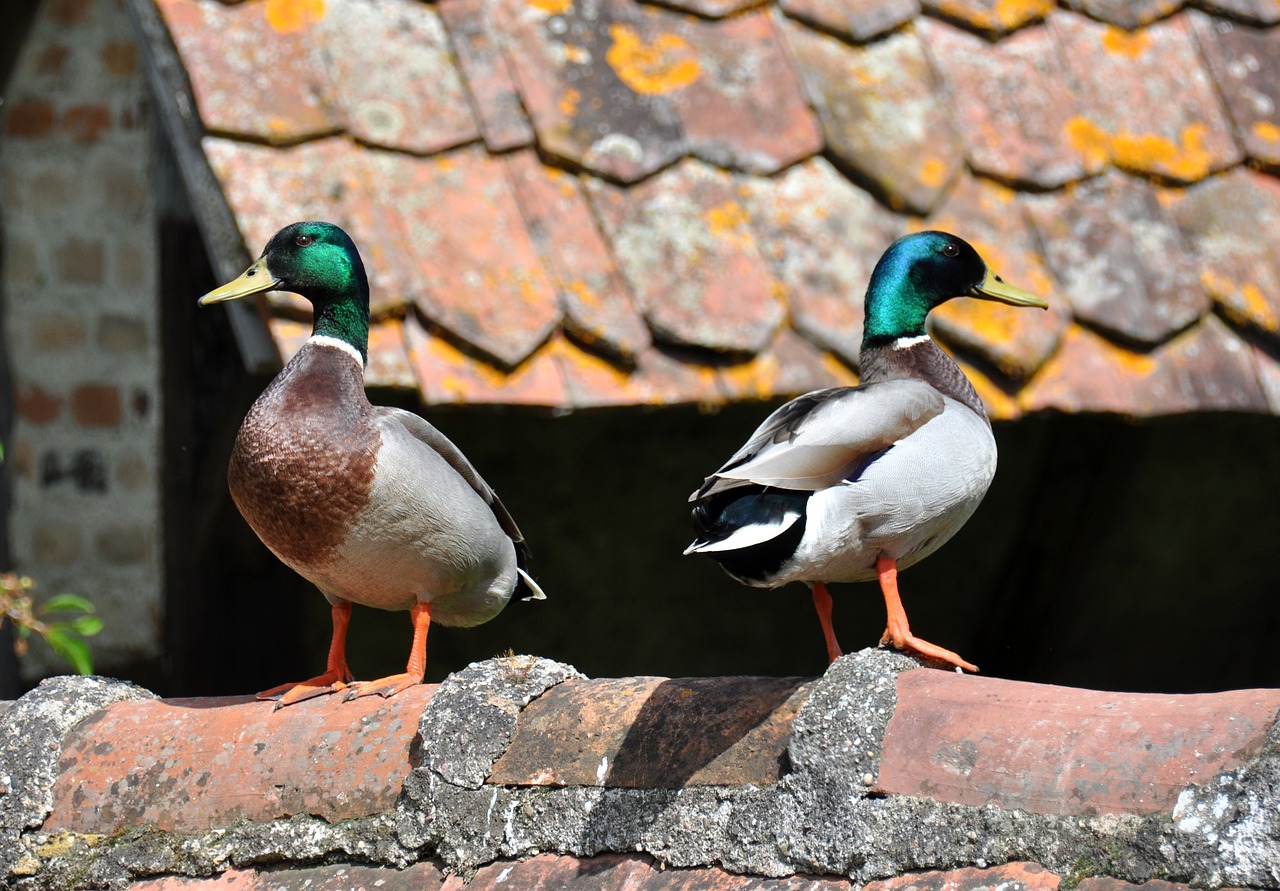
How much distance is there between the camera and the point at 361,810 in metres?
2.08

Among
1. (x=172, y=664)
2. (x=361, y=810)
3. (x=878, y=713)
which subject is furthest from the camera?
(x=172, y=664)

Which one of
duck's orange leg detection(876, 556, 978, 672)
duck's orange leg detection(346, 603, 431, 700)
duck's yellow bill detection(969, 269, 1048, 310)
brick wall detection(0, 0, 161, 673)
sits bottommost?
brick wall detection(0, 0, 161, 673)

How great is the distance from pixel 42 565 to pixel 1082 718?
162 inches

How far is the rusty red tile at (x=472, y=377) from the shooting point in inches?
116

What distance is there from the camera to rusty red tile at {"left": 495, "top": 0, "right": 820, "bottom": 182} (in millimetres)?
3371

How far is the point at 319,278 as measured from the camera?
289 cm

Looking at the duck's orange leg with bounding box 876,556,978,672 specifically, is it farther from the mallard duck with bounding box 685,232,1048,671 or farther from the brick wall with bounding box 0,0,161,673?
the brick wall with bounding box 0,0,161,673

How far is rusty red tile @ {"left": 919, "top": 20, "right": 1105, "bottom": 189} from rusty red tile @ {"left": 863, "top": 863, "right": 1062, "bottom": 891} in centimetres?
222

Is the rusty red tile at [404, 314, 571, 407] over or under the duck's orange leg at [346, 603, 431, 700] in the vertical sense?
over

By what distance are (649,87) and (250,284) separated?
41.9 inches


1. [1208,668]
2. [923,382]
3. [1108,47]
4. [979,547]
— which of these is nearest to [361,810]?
[923,382]

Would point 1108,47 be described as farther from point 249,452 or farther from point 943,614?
point 249,452

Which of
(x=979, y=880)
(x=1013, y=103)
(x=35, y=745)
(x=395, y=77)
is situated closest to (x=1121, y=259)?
(x=1013, y=103)

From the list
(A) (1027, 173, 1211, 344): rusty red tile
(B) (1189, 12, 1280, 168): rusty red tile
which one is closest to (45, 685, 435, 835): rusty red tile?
(A) (1027, 173, 1211, 344): rusty red tile
